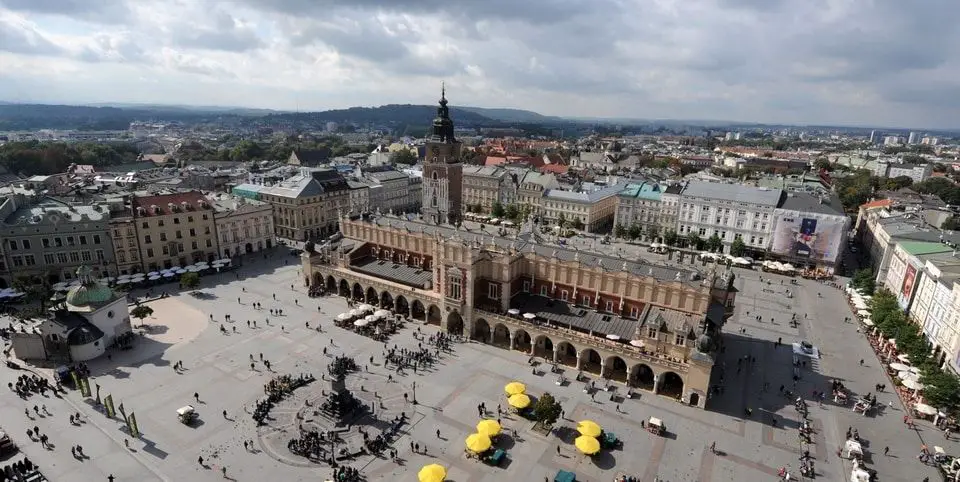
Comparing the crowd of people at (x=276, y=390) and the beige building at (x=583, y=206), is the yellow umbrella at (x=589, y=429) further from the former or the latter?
the beige building at (x=583, y=206)

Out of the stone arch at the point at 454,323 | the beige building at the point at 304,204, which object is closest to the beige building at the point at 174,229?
the beige building at the point at 304,204

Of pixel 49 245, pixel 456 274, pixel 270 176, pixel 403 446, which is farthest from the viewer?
pixel 270 176

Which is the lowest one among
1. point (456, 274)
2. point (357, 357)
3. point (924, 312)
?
point (357, 357)

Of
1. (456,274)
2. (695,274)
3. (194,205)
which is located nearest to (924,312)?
(695,274)

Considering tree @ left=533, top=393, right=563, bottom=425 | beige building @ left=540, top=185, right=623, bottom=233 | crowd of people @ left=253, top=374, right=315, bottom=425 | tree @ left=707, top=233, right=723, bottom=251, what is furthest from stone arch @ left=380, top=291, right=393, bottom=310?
tree @ left=707, top=233, right=723, bottom=251

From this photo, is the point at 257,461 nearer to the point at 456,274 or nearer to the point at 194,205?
the point at 456,274

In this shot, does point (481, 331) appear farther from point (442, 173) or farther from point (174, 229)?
point (174, 229)

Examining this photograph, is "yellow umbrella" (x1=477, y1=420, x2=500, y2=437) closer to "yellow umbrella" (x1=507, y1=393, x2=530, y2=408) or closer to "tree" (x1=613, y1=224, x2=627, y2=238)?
"yellow umbrella" (x1=507, y1=393, x2=530, y2=408)

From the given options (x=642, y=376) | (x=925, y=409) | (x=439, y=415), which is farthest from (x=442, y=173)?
(x=925, y=409)
